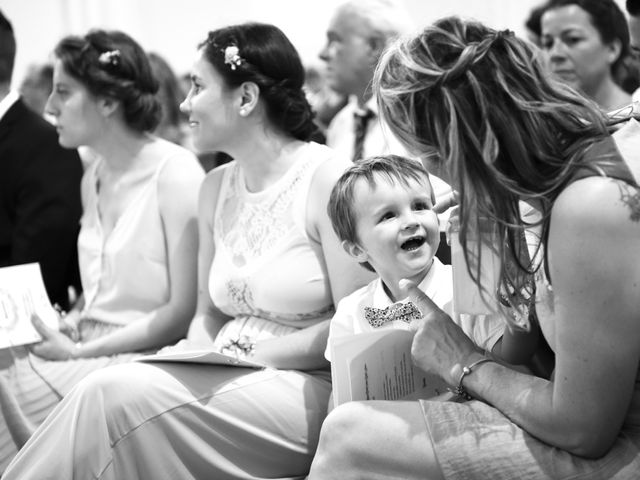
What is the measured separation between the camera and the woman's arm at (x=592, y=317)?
62.4 inches

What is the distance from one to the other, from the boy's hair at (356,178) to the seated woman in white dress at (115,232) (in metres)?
0.84

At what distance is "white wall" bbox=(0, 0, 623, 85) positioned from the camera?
8.18 m

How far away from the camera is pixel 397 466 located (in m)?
1.77

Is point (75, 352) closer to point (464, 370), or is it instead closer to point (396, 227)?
point (396, 227)

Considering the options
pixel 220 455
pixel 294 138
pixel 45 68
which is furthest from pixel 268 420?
pixel 45 68

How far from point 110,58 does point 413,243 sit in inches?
59.4

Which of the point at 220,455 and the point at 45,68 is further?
the point at 45,68

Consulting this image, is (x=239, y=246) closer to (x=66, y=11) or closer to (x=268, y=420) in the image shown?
(x=268, y=420)

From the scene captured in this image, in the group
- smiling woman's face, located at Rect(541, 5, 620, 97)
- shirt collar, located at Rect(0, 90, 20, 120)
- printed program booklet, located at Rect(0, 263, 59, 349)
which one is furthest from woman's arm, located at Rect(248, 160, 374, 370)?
smiling woman's face, located at Rect(541, 5, 620, 97)

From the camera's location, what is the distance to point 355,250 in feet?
7.74

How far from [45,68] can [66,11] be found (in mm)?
2025

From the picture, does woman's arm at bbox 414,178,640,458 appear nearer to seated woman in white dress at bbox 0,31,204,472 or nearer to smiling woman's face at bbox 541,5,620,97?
seated woman in white dress at bbox 0,31,204,472

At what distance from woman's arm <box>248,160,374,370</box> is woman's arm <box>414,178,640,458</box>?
866 mm

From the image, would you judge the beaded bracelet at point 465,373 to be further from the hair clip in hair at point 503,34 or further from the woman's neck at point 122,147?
the woman's neck at point 122,147
